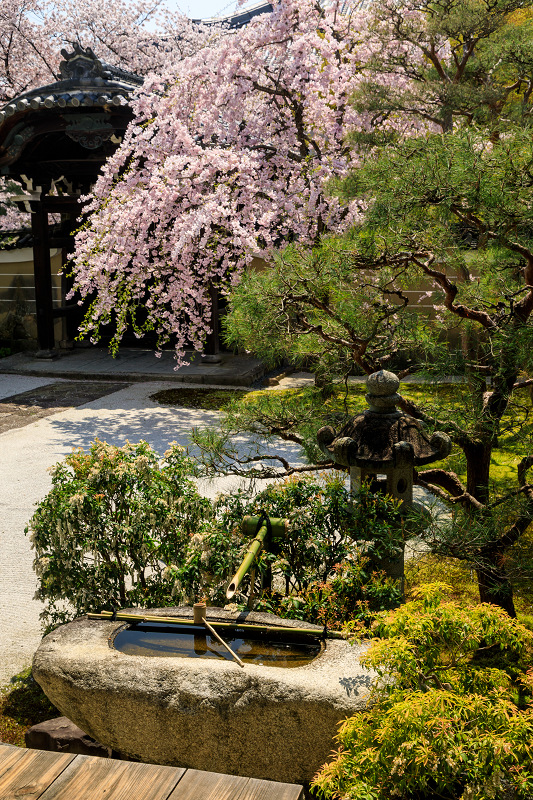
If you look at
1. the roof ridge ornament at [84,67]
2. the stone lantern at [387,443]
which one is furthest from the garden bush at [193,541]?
the roof ridge ornament at [84,67]

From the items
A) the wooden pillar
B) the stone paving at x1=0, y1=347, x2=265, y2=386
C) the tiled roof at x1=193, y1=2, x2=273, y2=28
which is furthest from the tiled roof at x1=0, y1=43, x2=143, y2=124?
the tiled roof at x1=193, y1=2, x2=273, y2=28

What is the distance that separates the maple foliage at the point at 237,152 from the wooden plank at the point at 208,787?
8.19m

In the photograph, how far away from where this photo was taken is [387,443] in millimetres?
3719

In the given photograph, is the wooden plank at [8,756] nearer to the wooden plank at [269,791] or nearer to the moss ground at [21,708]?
the wooden plank at [269,791]

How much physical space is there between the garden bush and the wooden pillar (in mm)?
10082

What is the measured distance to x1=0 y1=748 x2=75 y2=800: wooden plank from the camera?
73.4 inches

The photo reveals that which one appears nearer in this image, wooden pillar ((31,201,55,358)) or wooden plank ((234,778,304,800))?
wooden plank ((234,778,304,800))

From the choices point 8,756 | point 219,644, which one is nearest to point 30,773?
point 8,756

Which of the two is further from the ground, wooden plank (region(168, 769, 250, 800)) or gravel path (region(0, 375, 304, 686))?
wooden plank (region(168, 769, 250, 800))

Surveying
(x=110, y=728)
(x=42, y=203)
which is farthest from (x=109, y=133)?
(x=110, y=728)

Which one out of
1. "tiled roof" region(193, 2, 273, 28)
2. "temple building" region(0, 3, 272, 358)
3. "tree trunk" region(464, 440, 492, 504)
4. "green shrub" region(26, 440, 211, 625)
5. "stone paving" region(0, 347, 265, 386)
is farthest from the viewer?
"tiled roof" region(193, 2, 273, 28)

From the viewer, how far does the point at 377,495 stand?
382 cm

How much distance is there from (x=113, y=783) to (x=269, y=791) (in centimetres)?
40

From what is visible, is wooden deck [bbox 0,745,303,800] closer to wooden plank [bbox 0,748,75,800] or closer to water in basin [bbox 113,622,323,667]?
wooden plank [bbox 0,748,75,800]
